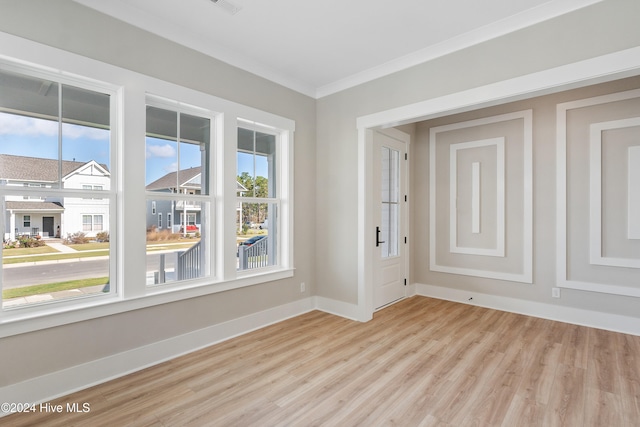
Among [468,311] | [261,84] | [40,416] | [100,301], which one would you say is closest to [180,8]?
[261,84]

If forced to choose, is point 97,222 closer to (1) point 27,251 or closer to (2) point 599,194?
(1) point 27,251

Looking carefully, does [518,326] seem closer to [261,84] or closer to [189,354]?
[189,354]

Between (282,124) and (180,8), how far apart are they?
1556mm

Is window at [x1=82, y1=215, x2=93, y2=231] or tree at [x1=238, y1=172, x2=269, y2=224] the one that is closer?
window at [x1=82, y1=215, x2=93, y2=231]

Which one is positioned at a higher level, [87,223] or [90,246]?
[87,223]

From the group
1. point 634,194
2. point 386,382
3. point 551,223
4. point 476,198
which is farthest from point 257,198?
point 634,194

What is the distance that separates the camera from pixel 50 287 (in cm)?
237

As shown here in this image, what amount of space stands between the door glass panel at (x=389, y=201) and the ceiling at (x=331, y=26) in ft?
4.10

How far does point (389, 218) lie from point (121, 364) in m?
3.42

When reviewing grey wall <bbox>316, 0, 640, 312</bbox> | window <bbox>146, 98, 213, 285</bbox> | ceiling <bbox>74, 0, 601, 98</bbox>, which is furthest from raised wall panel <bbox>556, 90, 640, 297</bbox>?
window <bbox>146, 98, 213, 285</bbox>

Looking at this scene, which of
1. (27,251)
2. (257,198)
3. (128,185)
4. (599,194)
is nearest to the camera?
(27,251)

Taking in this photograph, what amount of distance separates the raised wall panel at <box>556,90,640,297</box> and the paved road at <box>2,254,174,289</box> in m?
4.85

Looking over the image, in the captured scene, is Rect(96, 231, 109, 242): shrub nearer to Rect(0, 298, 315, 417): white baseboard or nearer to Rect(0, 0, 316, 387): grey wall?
Rect(0, 0, 316, 387): grey wall

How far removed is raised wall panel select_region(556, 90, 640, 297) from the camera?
11.3 ft
